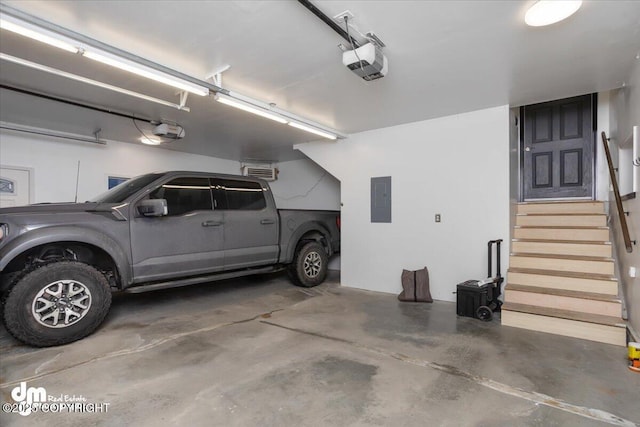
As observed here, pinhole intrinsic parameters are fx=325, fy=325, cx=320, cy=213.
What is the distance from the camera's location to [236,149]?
734cm

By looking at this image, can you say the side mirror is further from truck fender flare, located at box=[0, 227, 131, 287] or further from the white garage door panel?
the white garage door panel

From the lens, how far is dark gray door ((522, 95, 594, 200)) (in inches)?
199

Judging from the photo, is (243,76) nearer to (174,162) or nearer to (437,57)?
(437,57)

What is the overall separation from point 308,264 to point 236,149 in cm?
324

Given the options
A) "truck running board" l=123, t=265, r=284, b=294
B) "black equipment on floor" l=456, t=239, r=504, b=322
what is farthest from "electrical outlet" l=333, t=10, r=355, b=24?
"truck running board" l=123, t=265, r=284, b=294

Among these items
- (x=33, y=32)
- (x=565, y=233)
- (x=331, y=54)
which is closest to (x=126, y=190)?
(x=33, y=32)

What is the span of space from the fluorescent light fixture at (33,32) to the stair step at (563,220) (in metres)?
5.70

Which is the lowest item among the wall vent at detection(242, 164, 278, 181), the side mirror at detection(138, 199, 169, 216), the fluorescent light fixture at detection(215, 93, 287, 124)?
the side mirror at detection(138, 199, 169, 216)

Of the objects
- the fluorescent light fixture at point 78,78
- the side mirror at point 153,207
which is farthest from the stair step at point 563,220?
the fluorescent light fixture at point 78,78

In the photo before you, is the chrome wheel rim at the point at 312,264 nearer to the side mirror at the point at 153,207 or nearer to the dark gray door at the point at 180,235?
the dark gray door at the point at 180,235

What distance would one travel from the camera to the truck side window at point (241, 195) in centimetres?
486

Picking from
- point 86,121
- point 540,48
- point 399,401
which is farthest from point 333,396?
point 86,121

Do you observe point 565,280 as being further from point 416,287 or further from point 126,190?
point 126,190

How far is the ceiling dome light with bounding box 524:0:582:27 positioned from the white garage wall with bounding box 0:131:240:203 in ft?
22.4
